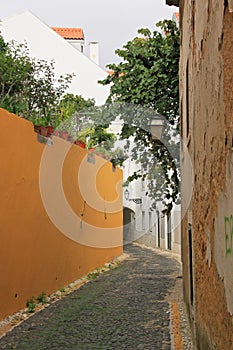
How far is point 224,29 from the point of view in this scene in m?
→ 3.18

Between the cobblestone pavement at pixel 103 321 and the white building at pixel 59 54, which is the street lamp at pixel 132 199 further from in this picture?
the cobblestone pavement at pixel 103 321

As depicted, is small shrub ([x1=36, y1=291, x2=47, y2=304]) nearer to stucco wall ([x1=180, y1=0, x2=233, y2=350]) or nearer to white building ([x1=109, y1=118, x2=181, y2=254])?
stucco wall ([x1=180, y1=0, x2=233, y2=350])

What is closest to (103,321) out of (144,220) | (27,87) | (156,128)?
(156,128)

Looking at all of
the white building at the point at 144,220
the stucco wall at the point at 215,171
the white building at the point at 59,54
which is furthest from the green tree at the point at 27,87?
the white building at the point at 59,54

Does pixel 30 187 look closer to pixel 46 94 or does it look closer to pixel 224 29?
pixel 224 29

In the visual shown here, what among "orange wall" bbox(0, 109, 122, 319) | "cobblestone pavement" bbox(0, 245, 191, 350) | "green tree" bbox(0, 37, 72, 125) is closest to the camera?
"cobblestone pavement" bbox(0, 245, 191, 350)

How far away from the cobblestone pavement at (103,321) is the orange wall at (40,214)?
52 cm

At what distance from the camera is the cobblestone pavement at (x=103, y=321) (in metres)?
6.95

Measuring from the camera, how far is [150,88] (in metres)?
13.0

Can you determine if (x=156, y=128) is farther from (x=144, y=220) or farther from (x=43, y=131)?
A: (x=144, y=220)

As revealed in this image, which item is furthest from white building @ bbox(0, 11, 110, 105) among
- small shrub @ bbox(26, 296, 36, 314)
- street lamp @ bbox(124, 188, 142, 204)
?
small shrub @ bbox(26, 296, 36, 314)

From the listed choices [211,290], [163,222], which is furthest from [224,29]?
[163,222]

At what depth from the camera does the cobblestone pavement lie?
22.8ft

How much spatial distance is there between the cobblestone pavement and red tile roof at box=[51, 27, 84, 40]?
2714 centimetres
